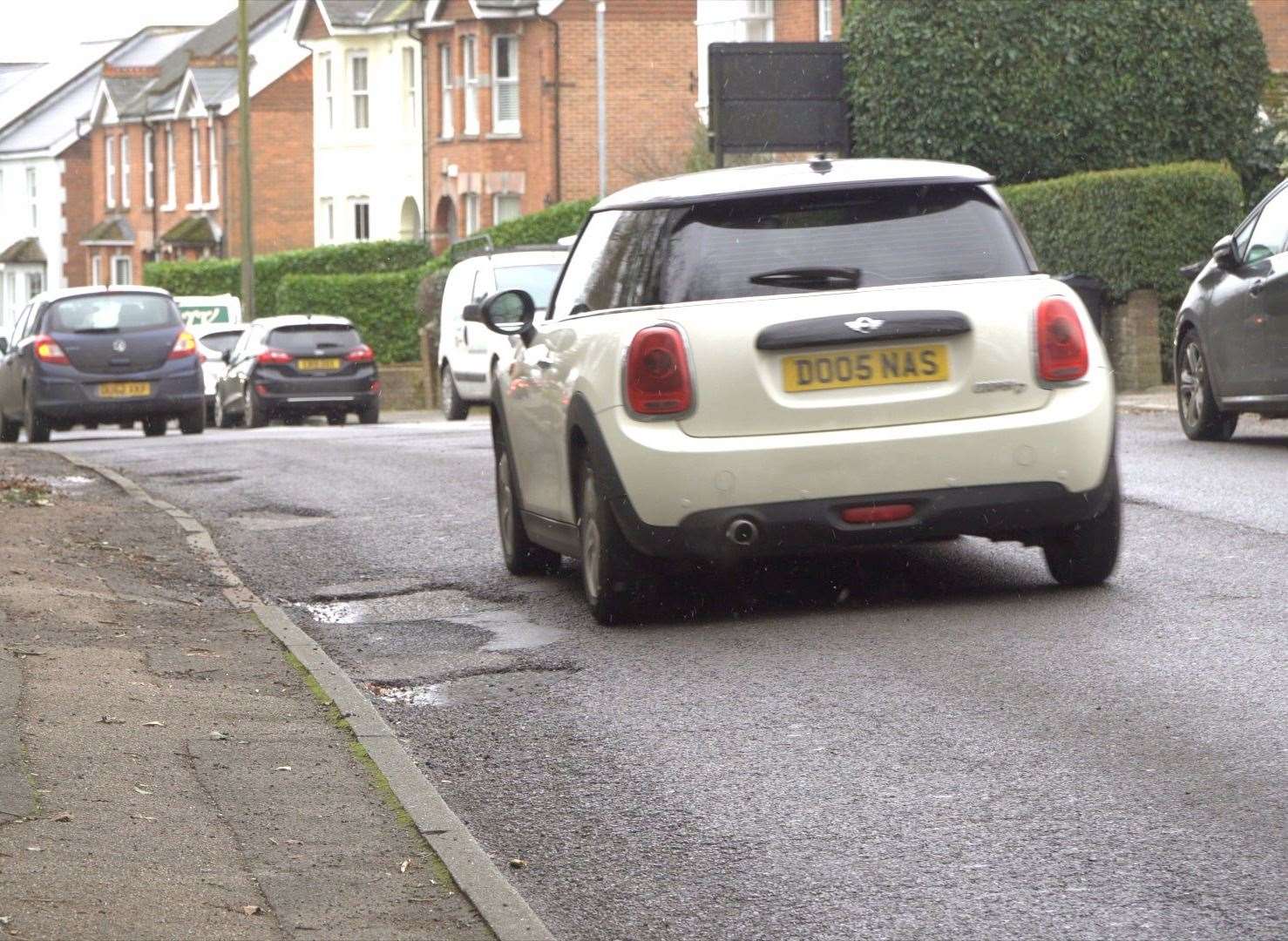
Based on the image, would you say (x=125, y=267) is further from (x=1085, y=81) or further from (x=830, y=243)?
(x=830, y=243)

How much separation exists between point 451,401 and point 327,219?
37527 millimetres

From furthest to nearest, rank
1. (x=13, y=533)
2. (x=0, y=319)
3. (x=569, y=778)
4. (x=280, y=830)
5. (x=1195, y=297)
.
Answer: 1. (x=0, y=319)
2. (x=1195, y=297)
3. (x=13, y=533)
4. (x=569, y=778)
5. (x=280, y=830)

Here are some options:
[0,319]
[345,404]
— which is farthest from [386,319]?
[0,319]

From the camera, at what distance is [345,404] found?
32.9m

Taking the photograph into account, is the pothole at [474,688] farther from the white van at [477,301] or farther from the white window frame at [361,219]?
the white window frame at [361,219]

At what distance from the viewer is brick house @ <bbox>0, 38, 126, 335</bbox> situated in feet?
302

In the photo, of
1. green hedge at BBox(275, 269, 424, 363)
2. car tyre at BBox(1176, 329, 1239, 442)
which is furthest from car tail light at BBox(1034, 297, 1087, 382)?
green hedge at BBox(275, 269, 424, 363)

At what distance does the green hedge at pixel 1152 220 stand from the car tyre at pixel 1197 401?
344 inches

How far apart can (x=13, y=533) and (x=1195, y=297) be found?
7.85 meters

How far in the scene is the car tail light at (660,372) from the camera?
8.32 metres

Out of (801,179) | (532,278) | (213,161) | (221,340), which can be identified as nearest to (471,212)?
(221,340)

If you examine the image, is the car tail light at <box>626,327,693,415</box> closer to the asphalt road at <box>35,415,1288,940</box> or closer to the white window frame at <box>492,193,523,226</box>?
the asphalt road at <box>35,415,1288,940</box>

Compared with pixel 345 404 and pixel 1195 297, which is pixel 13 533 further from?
pixel 345 404

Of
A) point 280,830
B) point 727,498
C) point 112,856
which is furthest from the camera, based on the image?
point 727,498
